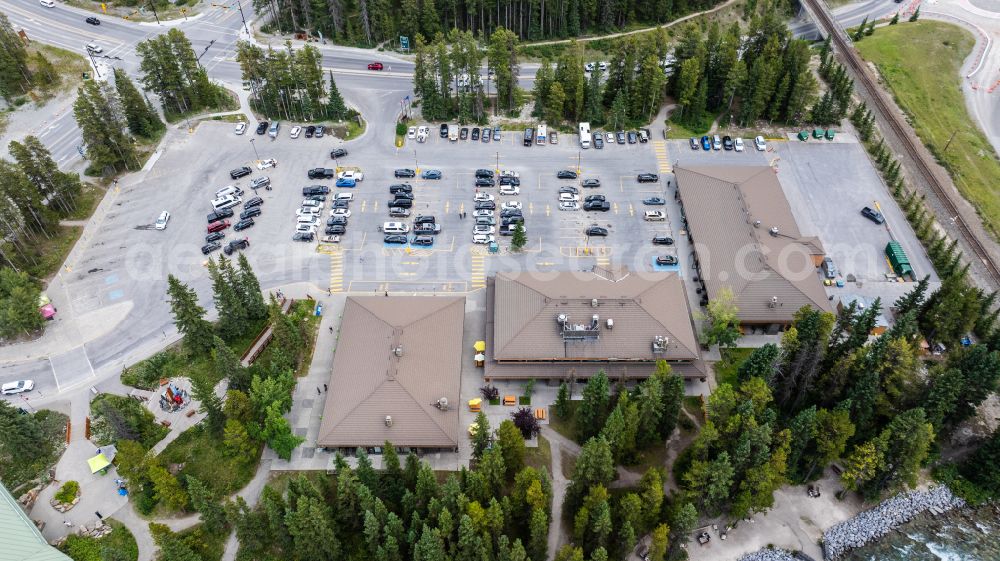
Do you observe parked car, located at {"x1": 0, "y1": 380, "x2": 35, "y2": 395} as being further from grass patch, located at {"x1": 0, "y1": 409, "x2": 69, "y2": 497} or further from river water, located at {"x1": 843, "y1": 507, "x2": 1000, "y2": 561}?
river water, located at {"x1": 843, "y1": 507, "x2": 1000, "y2": 561}

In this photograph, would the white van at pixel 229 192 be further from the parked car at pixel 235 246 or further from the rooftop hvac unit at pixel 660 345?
the rooftop hvac unit at pixel 660 345

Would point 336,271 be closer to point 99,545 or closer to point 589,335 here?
point 589,335

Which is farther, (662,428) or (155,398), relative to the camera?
(155,398)

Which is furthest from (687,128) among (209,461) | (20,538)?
(20,538)

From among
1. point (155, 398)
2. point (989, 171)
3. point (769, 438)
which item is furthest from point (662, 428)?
→ point (989, 171)

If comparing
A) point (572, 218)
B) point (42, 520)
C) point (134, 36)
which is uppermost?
point (134, 36)

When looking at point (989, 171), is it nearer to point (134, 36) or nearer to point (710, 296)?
point (710, 296)
